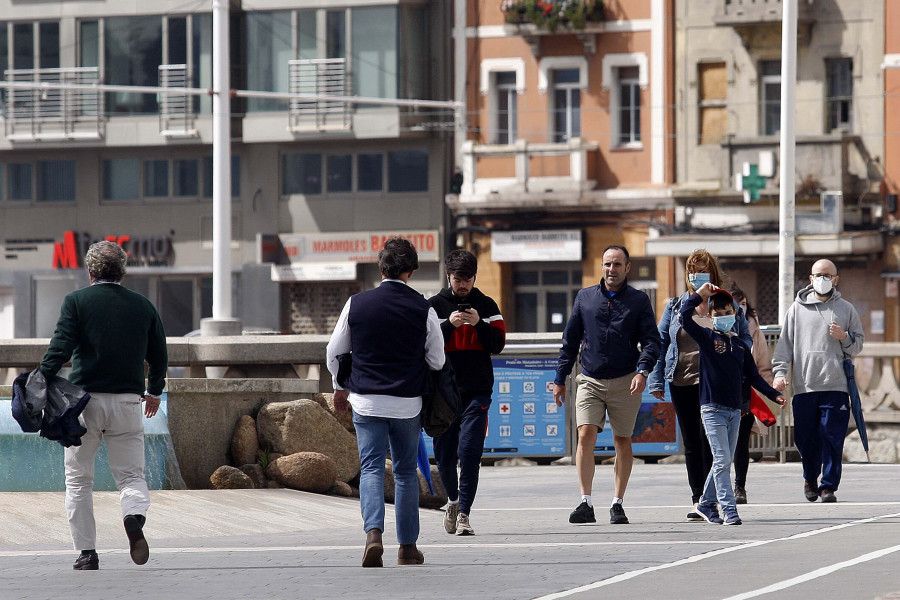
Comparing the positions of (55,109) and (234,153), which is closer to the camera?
(55,109)

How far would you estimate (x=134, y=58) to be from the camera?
41.0 m

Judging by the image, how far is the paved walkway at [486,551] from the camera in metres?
7.89

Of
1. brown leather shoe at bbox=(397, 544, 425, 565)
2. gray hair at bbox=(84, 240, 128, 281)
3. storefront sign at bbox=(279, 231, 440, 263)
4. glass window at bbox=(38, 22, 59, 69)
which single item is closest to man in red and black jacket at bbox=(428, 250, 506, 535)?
brown leather shoe at bbox=(397, 544, 425, 565)

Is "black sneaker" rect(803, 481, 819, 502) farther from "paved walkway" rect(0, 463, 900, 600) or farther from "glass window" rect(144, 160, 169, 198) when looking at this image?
"glass window" rect(144, 160, 169, 198)

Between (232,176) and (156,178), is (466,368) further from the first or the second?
(156,178)

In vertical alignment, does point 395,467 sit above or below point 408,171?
below

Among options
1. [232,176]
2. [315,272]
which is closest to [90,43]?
[232,176]

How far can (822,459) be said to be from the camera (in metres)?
12.8

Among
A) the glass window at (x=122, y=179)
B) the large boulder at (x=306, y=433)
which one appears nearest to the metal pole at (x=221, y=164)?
the large boulder at (x=306, y=433)

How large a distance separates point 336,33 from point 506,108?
410 centimetres

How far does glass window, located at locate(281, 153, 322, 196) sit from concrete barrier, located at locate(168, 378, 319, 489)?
2781 centimetres

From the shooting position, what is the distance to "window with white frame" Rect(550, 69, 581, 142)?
39125 mm

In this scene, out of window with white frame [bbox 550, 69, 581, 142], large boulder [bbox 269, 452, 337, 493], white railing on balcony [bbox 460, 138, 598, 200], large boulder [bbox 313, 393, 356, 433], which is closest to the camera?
large boulder [bbox 269, 452, 337, 493]

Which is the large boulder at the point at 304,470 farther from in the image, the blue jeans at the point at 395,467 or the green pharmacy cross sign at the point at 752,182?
the green pharmacy cross sign at the point at 752,182
